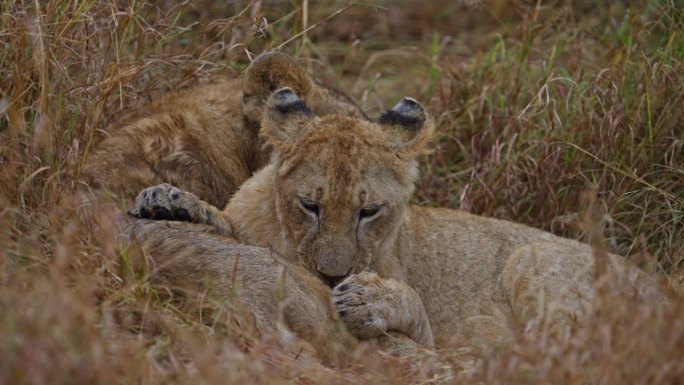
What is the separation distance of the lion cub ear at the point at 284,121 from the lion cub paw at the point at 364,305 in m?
0.79

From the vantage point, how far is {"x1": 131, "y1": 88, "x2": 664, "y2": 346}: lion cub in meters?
5.21

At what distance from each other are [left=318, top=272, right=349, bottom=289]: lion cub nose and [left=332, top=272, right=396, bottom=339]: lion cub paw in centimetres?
8

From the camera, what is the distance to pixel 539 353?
13.2ft

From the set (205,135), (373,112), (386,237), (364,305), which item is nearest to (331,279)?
(364,305)

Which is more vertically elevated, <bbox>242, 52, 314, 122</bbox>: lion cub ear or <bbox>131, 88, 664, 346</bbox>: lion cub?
<bbox>242, 52, 314, 122</bbox>: lion cub ear

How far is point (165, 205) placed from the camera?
5449mm

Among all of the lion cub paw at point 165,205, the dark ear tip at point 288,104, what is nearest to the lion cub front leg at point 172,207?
the lion cub paw at point 165,205

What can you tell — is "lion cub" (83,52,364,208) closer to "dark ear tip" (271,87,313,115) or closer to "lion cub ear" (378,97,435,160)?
"dark ear tip" (271,87,313,115)

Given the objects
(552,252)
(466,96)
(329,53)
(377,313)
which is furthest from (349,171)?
(329,53)

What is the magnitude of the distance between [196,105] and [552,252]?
2070mm

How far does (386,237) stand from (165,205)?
1.04 meters

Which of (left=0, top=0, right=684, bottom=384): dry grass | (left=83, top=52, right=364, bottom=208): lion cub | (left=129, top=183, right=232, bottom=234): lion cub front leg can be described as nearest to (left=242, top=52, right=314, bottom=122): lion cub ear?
(left=83, top=52, right=364, bottom=208): lion cub

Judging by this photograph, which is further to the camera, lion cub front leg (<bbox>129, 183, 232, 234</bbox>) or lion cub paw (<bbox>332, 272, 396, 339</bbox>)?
lion cub front leg (<bbox>129, 183, 232, 234</bbox>)

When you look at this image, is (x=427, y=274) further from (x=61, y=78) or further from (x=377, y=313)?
(x=61, y=78)
